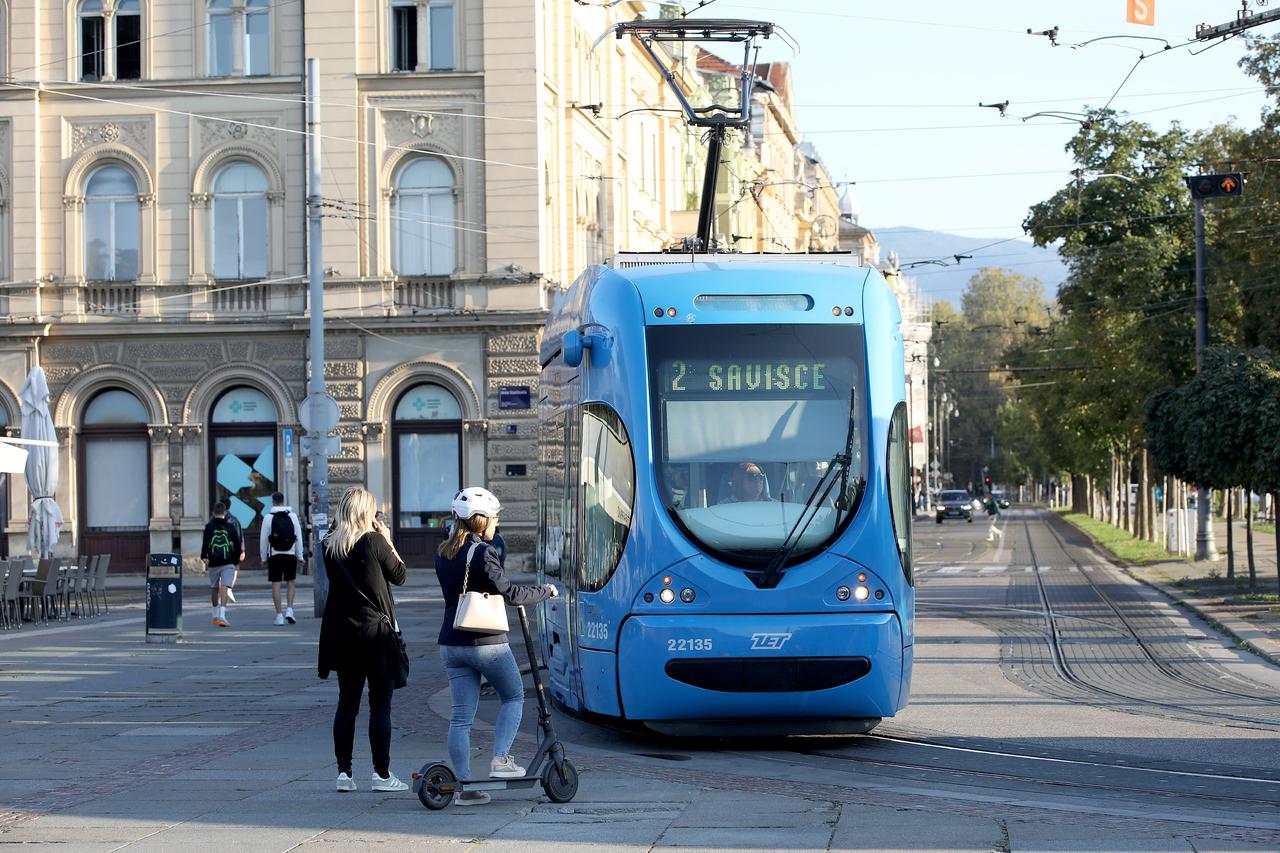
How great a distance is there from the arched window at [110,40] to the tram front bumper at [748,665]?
102ft

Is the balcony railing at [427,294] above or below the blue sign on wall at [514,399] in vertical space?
above

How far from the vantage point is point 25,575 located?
86.7 feet

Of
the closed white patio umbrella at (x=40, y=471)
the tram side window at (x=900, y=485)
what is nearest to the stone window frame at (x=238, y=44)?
the closed white patio umbrella at (x=40, y=471)

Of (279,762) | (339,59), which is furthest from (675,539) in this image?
(339,59)

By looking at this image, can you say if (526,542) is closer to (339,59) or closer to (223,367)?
(223,367)

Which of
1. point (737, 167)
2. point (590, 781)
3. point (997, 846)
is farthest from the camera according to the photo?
point (737, 167)

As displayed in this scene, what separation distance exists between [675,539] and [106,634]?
14.1 meters

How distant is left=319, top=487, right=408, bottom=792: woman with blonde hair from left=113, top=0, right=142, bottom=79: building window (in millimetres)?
31988

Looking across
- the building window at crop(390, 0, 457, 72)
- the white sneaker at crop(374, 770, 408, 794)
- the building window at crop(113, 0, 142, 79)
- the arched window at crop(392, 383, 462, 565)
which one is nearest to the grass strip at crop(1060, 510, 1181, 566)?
the arched window at crop(392, 383, 462, 565)

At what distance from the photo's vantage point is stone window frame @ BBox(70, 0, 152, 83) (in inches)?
1564

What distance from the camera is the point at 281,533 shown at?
2602 centimetres

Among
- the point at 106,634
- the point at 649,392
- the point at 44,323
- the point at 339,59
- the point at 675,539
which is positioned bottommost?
the point at 106,634

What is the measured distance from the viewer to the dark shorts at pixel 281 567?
25.8m

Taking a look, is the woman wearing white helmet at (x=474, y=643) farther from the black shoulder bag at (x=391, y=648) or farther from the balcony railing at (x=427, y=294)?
the balcony railing at (x=427, y=294)
